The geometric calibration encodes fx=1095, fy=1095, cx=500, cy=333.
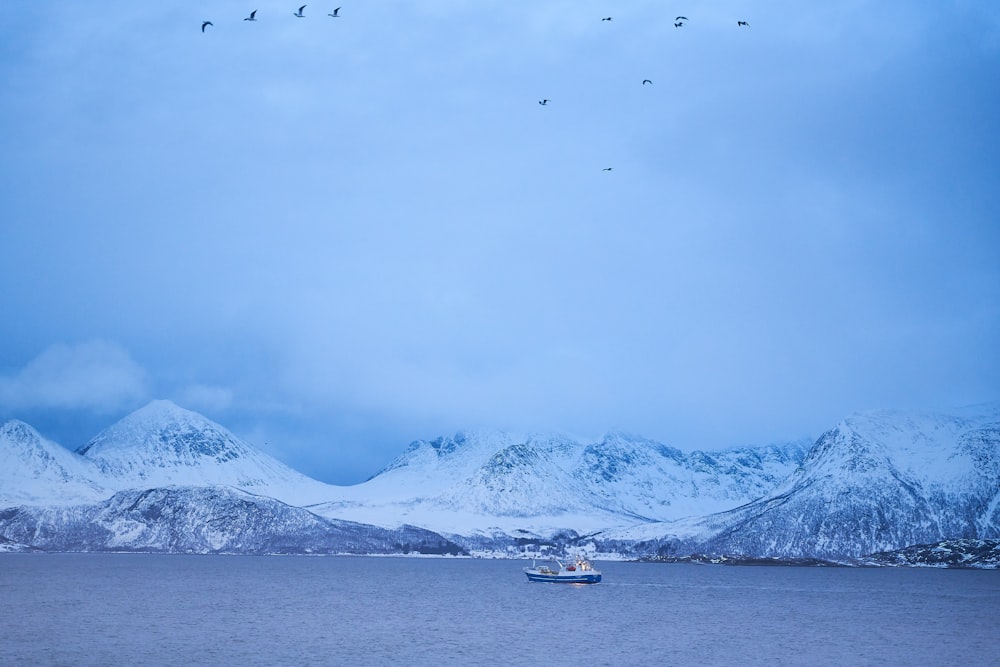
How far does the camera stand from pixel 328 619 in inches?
6703

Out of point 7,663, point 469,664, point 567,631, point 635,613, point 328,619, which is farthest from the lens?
point 635,613

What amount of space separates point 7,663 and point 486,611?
101552 mm

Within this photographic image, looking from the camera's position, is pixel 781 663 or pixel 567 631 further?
pixel 567 631

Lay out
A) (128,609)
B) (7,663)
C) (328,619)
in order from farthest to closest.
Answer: (128,609)
(328,619)
(7,663)

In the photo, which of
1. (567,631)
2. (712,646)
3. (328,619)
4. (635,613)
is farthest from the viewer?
(635,613)

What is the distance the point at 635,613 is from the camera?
19900 centimetres

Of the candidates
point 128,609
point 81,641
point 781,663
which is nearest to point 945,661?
point 781,663

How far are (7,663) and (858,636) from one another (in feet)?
375

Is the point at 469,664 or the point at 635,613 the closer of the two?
the point at 469,664

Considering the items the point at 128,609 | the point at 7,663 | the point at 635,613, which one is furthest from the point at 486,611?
the point at 7,663

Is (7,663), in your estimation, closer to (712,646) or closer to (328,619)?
(328,619)

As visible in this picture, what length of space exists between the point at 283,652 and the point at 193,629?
30323 millimetres

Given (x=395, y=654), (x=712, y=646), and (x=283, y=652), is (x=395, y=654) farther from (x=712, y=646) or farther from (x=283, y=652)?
(x=712, y=646)

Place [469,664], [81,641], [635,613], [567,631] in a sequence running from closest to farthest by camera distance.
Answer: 1. [469,664]
2. [81,641]
3. [567,631]
4. [635,613]
